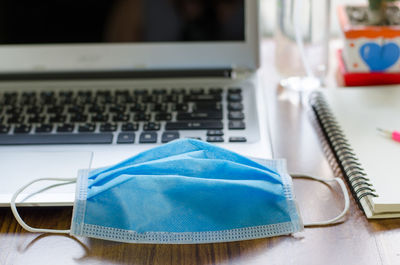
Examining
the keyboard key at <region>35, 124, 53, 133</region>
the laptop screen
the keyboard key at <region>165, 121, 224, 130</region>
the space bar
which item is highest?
the laptop screen

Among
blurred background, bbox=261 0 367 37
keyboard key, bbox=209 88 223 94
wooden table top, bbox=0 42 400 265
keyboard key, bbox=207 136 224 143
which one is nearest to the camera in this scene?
wooden table top, bbox=0 42 400 265

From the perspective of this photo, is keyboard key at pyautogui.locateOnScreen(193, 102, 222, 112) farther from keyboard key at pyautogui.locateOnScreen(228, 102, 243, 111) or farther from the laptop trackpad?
the laptop trackpad

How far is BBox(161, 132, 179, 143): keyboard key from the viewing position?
2.45 ft

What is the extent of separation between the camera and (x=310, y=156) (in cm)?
76

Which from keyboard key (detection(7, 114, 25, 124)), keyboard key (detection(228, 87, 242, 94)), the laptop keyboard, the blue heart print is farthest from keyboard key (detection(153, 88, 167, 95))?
the blue heart print

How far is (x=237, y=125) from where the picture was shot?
2.51ft

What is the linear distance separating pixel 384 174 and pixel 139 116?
1.15 ft

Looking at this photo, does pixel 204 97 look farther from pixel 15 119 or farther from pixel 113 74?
pixel 15 119

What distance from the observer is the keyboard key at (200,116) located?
2.58ft

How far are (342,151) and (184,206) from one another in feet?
0.80

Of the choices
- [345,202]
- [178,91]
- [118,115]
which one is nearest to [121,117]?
[118,115]

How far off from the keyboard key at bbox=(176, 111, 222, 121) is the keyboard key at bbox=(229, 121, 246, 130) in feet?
0.08

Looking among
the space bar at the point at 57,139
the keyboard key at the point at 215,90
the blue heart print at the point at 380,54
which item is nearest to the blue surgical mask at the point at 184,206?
the space bar at the point at 57,139

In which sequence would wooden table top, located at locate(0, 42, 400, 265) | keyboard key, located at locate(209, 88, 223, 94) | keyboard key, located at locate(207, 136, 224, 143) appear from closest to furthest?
1. wooden table top, located at locate(0, 42, 400, 265)
2. keyboard key, located at locate(207, 136, 224, 143)
3. keyboard key, located at locate(209, 88, 223, 94)
